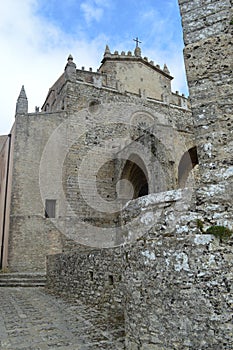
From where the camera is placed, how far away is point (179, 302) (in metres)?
2.36

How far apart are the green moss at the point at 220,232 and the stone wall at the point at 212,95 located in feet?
0.14

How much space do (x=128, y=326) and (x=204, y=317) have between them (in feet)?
2.97

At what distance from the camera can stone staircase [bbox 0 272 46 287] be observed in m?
9.82

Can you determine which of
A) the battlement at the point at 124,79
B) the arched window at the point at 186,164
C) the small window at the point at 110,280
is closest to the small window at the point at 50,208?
the battlement at the point at 124,79

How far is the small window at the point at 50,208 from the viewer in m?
13.2

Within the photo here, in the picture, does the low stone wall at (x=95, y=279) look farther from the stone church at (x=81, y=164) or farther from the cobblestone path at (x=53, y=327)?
the stone church at (x=81, y=164)

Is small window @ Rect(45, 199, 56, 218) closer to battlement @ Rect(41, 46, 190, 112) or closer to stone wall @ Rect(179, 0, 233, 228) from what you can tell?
battlement @ Rect(41, 46, 190, 112)

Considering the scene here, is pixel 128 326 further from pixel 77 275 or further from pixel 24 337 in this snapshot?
pixel 77 275

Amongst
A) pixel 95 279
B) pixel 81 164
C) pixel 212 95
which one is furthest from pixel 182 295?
pixel 81 164

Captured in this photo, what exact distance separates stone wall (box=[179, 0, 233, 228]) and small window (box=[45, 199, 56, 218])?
11229 millimetres

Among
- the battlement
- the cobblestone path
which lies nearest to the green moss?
the cobblestone path

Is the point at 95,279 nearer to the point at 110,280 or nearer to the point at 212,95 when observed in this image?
the point at 110,280

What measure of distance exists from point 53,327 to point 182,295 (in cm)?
300

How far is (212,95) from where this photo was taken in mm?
2729
